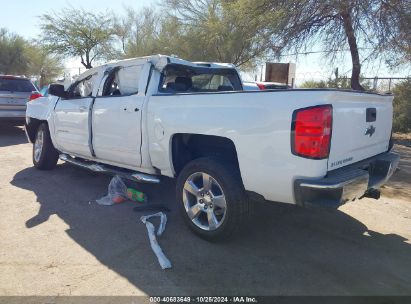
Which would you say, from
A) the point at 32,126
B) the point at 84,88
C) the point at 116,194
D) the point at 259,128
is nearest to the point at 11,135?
the point at 32,126

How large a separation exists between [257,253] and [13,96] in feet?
31.7

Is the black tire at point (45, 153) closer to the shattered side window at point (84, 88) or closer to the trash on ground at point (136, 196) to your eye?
the shattered side window at point (84, 88)

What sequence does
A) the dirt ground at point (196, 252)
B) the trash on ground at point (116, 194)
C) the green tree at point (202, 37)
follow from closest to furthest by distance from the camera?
1. the dirt ground at point (196, 252)
2. the trash on ground at point (116, 194)
3. the green tree at point (202, 37)

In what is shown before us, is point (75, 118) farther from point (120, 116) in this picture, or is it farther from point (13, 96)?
point (13, 96)

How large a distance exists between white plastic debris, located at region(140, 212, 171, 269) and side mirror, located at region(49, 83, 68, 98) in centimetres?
259

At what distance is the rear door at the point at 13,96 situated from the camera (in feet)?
35.9

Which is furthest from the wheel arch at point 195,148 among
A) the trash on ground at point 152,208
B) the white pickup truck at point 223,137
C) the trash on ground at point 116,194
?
the trash on ground at point 116,194

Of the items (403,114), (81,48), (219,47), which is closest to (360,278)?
(403,114)

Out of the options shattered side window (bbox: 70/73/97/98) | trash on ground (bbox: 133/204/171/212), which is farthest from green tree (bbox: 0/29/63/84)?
trash on ground (bbox: 133/204/171/212)

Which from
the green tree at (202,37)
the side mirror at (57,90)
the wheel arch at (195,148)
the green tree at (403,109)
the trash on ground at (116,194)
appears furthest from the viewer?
the green tree at (202,37)

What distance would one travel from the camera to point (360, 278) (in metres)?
3.37

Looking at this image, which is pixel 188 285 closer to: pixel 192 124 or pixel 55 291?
pixel 55 291

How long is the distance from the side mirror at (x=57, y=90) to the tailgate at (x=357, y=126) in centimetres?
428

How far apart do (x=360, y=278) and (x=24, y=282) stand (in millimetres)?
2799
